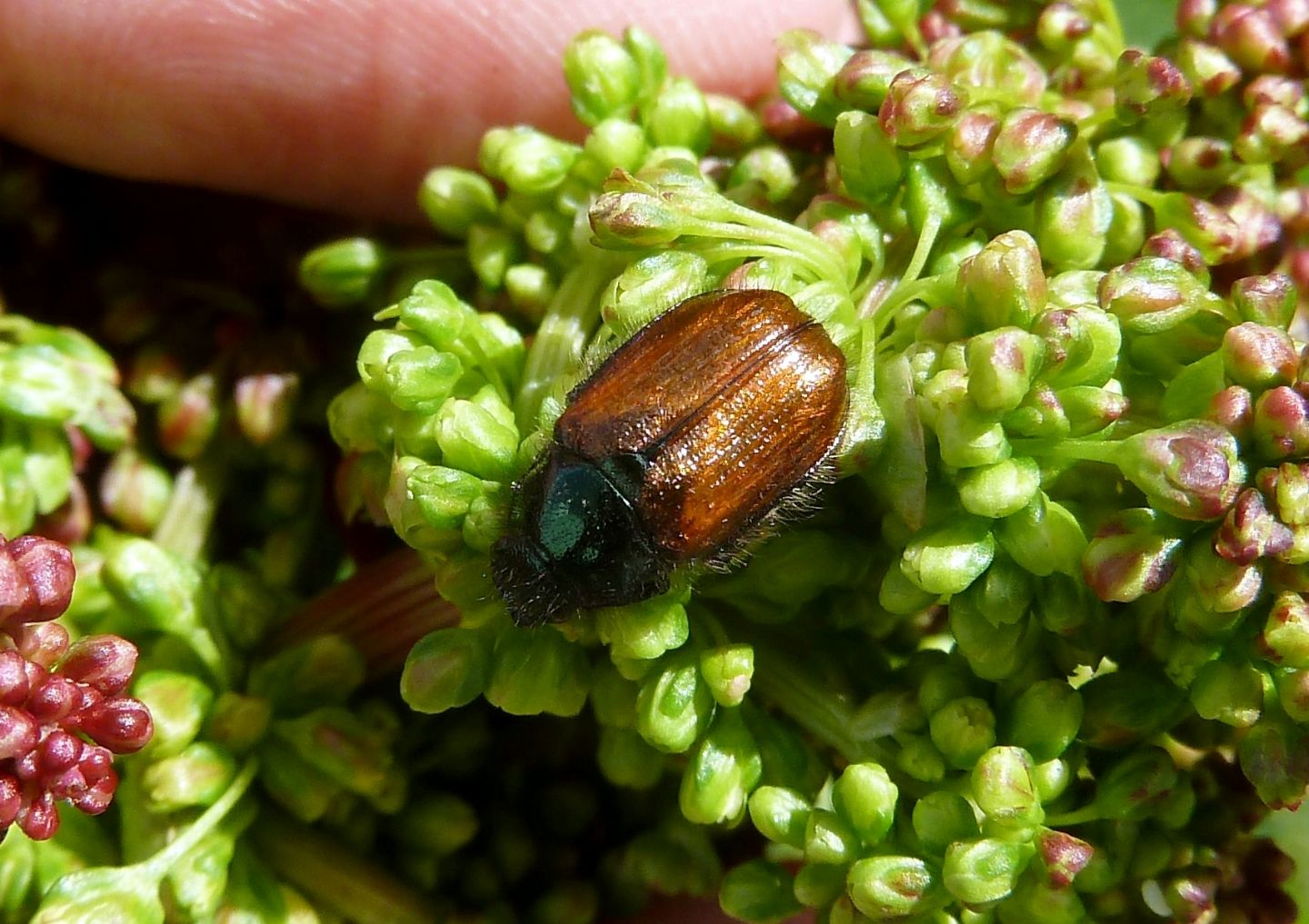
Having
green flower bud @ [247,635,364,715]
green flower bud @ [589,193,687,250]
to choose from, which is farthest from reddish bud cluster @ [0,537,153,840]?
green flower bud @ [589,193,687,250]

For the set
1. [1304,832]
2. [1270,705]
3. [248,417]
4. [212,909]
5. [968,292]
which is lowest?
[1304,832]

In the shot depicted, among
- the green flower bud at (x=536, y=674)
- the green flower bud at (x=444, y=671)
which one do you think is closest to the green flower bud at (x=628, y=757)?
the green flower bud at (x=536, y=674)

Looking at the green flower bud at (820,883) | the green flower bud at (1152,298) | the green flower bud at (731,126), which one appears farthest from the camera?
the green flower bud at (731,126)

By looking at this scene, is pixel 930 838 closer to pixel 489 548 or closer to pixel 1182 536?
pixel 1182 536

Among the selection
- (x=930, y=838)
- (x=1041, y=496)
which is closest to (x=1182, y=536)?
(x=1041, y=496)

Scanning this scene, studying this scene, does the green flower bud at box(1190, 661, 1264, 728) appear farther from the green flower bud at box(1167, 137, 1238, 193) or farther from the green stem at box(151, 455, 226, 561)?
the green stem at box(151, 455, 226, 561)

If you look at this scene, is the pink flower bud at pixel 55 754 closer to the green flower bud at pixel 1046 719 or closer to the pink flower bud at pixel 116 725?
the pink flower bud at pixel 116 725
